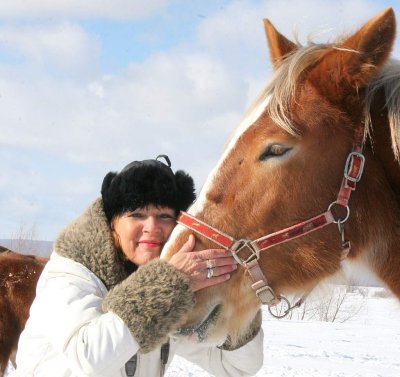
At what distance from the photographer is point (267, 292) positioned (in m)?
2.31

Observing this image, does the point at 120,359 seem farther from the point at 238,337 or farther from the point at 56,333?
the point at 238,337

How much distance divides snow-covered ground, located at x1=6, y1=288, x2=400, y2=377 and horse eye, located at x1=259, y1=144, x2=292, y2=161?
279cm

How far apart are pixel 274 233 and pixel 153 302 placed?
1.84 ft

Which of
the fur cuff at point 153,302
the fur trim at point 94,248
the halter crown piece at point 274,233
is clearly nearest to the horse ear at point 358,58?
the halter crown piece at point 274,233

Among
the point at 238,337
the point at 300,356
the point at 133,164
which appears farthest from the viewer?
the point at 300,356

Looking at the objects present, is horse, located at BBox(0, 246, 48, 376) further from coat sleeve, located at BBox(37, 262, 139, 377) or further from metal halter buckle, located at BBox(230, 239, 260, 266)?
metal halter buckle, located at BBox(230, 239, 260, 266)

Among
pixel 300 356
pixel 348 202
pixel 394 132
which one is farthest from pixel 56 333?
pixel 300 356

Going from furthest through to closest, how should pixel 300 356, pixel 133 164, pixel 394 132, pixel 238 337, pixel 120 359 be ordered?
1. pixel 300 356
2. pixel 133 164
3. pixel 238 337
4. pixel 120 359
5. pixel 394 132

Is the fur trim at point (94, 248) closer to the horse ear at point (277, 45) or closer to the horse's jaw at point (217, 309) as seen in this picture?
the horse's jaw at point (217, 309)

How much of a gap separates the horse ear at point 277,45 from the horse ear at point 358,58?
39 centimetres

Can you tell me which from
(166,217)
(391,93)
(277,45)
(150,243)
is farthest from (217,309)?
(277,45)

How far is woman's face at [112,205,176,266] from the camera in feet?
9.57

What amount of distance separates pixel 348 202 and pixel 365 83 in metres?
0.46

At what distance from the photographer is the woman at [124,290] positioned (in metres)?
2.31
